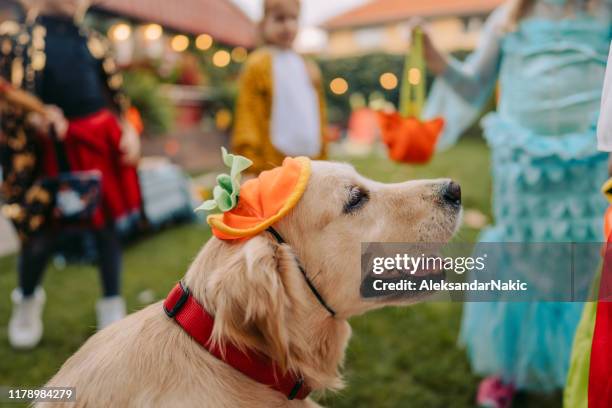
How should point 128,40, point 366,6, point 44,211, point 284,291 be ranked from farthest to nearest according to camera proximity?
point 366,6, point 128,40, point 44,211, point 284,291

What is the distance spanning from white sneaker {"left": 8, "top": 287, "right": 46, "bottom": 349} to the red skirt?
609mm

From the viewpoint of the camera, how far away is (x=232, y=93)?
1144 centimetres

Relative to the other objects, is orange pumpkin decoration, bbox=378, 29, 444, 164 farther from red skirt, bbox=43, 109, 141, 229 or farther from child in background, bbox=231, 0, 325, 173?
red skirt, bbox=43, 109, 141, 229

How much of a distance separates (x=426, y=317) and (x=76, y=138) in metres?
2.41

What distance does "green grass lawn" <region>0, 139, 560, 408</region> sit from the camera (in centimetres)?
251

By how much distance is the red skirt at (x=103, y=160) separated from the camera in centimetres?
286

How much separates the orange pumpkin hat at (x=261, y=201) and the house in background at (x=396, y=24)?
21.2m

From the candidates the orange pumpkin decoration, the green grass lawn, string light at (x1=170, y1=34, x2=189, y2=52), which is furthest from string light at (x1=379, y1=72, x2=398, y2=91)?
the orange pumpkin decoration

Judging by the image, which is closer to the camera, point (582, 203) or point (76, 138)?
point (582, 203)

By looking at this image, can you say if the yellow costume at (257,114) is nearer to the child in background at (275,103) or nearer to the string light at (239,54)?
the child in background at (275,103)

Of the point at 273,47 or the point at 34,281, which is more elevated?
the point at 273,47

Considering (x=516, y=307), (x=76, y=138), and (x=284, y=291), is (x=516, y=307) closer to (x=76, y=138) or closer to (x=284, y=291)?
(x=284, y=291)

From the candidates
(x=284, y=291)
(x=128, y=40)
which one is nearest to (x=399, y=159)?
(x=284, y=291)

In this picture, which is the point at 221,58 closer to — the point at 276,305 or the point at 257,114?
the point at 257,114
